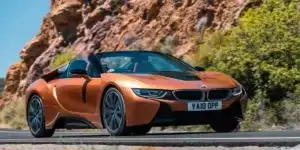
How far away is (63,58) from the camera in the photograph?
39938 millimetres

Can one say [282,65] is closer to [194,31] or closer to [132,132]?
[132,132]

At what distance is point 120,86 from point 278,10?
33.2 feet

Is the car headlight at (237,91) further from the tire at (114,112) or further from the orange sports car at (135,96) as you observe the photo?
the tire at (114,112)

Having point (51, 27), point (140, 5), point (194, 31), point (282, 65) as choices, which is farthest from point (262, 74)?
point (51, 27)

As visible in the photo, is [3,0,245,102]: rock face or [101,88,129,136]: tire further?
[3,0,245,102]: rock face

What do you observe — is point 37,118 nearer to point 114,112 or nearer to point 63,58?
point 114,112

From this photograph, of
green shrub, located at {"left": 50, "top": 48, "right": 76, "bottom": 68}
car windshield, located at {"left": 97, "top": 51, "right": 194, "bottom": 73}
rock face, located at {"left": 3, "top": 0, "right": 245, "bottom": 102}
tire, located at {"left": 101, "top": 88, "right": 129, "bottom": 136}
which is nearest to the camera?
tire, located at {"left": 101, "top": 88, "right": 129, "bottom": 136}

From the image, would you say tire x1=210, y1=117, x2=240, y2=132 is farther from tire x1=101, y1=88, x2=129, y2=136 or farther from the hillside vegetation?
the hillside vegetation

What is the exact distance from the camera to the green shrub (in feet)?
130

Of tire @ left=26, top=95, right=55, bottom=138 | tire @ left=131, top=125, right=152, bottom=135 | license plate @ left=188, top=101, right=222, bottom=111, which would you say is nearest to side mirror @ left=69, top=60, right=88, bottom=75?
tire @ left=26, top=95, right=55, bottom=138

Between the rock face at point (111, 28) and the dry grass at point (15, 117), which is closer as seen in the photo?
the dry grass at point (15, 117)

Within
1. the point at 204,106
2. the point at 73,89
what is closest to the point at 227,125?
the point at 204,106

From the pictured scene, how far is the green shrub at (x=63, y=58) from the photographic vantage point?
39500 millimetres

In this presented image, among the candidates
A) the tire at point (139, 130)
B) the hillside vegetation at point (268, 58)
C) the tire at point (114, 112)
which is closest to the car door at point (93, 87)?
the tire at point (114, 112)
